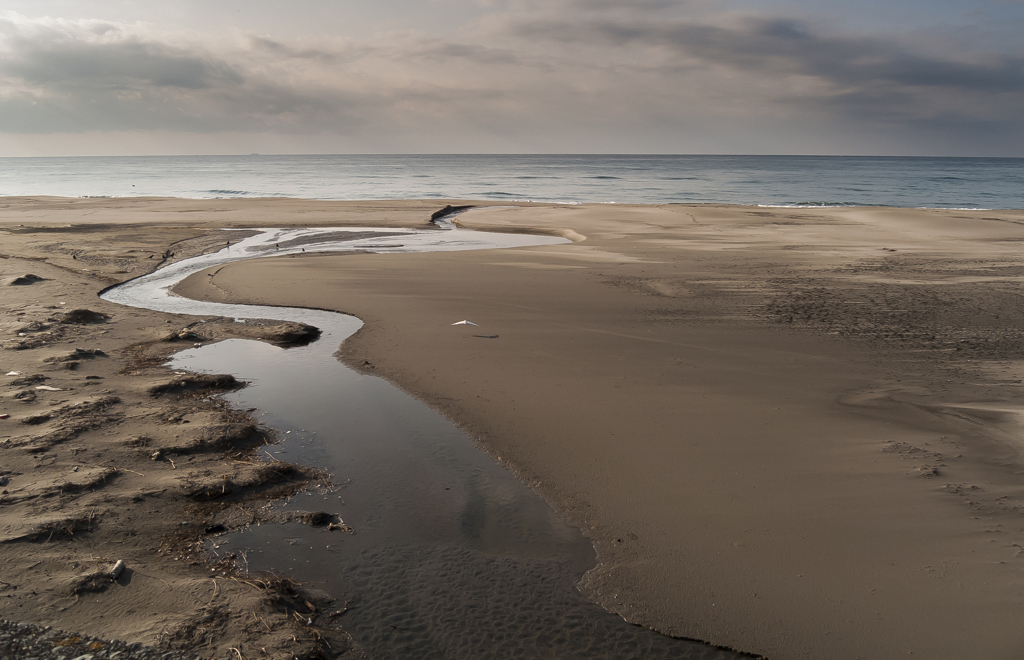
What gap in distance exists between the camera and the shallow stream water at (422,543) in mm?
3174

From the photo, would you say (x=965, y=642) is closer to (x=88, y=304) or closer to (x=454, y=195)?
(x=88, y=304)

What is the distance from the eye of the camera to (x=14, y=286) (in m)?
11.0

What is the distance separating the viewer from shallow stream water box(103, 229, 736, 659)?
3.17 m

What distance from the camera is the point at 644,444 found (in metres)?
5.27

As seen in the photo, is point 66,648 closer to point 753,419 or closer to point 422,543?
point 422,543

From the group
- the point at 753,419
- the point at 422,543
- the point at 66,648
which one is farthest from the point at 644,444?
the point at 66,648

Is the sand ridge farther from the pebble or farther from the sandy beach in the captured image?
the pebble

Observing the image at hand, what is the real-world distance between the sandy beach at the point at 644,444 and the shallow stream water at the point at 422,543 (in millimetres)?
207

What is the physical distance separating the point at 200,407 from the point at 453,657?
13.7 ft

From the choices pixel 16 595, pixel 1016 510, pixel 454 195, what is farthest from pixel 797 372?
pixel 454 195

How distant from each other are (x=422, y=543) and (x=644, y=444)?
2.28 meters

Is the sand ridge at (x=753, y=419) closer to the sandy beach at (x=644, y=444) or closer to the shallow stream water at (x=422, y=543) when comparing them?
the sandy beach at (x=644, y=444)

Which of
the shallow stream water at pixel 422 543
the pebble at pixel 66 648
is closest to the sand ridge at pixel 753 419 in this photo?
the shallow stream water at pixel 422 543

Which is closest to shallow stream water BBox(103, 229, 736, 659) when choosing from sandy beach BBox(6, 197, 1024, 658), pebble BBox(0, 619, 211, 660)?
sandy beach BBox(6, 197, 1024, 658)
